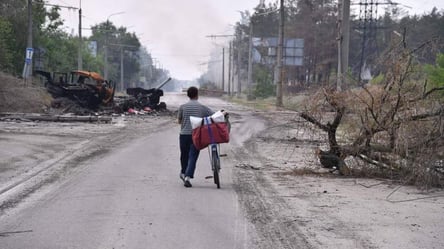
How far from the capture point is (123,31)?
353 ft

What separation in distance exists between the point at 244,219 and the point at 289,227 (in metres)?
0.68

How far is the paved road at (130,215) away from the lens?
6.98m

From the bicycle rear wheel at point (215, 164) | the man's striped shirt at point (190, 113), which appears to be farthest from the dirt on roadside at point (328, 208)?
the man's striped shirt at point (190, 113)

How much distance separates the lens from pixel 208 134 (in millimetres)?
10555

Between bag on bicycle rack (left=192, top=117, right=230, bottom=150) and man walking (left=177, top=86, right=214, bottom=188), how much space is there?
0.31m

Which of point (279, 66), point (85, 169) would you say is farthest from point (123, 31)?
point (85, 169)

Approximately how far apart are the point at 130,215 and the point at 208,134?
265cm

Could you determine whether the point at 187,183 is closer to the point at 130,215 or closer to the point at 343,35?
the point at 130,215

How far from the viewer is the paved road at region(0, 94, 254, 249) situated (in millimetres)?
6977

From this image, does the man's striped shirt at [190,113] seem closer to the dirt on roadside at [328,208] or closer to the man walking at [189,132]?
the man walking at [189,132]

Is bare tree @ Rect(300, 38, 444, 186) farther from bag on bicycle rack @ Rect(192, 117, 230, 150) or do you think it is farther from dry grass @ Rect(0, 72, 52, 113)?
dry grass @ Rect(0, 72, 52, 113)

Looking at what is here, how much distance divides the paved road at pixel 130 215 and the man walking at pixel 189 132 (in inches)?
10.9

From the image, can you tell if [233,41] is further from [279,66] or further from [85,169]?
[85,169]

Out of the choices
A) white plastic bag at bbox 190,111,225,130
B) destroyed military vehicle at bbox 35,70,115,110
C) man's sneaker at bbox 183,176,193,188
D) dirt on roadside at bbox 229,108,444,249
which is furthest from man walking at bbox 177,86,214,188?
destroyed military vehicle at bbox 35,70,115,110
